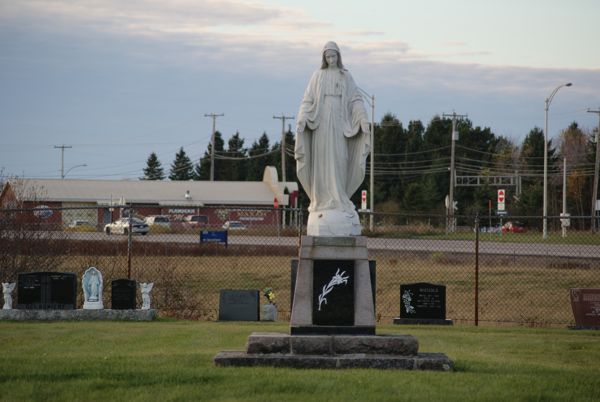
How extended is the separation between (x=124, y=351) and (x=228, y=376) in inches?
148

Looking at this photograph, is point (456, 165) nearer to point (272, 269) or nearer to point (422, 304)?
point (272, 269)

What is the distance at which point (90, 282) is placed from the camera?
1969cm

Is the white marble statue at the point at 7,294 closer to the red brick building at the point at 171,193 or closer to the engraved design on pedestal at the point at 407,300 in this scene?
the engraved design on pedestal at the point at 407,300

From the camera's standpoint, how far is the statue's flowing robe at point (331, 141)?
45.0ft

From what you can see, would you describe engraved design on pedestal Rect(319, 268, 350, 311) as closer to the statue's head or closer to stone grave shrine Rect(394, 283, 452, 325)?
the statue's head

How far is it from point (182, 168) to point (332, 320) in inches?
3271

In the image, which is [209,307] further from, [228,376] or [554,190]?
[554,190]

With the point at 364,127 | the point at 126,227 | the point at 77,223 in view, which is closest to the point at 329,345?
the point at 364,127

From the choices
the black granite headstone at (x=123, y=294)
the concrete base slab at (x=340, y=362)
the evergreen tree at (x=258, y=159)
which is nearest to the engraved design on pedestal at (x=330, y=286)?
the concrete base slab at (x=340, y=362)

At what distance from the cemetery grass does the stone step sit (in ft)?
1.71

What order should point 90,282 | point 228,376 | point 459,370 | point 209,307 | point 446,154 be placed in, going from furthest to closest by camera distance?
point 446,154 < point 209,307 < point 90,282 < point 459,370 < point 228,376

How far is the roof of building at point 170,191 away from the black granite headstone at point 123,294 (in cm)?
4758

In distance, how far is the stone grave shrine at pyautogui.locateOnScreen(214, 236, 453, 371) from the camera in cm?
1266

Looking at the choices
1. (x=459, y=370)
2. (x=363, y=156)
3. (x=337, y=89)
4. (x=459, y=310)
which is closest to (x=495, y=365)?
(x=459, y=370)
